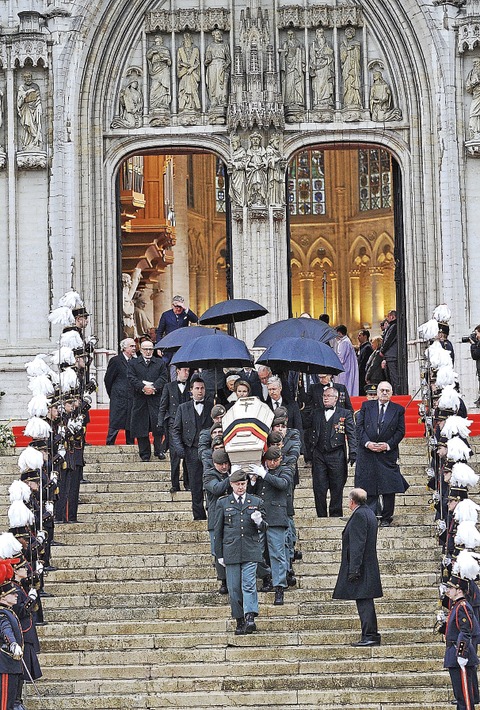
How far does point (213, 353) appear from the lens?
65.4 feet

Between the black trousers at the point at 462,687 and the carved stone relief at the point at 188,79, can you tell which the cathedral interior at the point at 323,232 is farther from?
the black trousers at the point at 462,687

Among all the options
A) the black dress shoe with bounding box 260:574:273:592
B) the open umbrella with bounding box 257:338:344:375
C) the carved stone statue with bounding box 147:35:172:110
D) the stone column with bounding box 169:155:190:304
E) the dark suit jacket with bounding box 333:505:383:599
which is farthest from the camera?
the stone column with bounding box 169:155:190:304

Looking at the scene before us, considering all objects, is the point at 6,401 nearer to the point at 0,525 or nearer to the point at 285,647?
the point at 0,525

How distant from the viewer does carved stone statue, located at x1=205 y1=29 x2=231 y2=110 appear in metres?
27.3

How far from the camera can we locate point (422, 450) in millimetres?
21625

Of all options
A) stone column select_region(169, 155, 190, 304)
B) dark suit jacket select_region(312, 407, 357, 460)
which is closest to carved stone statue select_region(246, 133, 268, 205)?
dark suit jacket select_region(312, 407, 357, 460)

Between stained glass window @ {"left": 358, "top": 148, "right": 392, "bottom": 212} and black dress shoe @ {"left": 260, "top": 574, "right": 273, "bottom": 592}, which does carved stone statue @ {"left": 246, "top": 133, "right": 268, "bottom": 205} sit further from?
stained glass window @ {"left": 358, "top": 148, "right": 392, "bottom": 212}

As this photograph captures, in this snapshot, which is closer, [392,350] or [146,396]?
[146,396]

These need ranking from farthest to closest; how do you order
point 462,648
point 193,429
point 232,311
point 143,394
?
point 143,394 < point 232,311 < point 193,429 < point 462,648

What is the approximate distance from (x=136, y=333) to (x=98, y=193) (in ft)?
29.6

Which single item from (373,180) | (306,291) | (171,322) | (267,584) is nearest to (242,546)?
(267,584)

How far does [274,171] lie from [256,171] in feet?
0.99

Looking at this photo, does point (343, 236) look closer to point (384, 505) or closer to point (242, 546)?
point (384, 505)

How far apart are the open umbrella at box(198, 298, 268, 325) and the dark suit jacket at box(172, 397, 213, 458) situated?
2.29 meters
